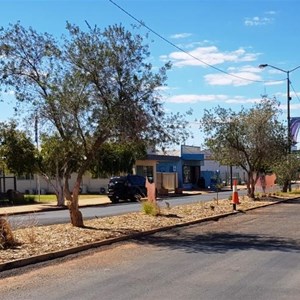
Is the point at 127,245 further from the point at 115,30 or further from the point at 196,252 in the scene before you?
the point at 115,30

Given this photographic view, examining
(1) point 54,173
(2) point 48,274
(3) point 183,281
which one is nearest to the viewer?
(3) point 183,281

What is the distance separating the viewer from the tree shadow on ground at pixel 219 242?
463 inches

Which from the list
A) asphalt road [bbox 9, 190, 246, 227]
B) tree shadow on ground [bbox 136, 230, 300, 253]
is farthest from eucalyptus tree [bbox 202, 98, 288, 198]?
tree shadow on ground [bbox 136, 230, 300, 253]

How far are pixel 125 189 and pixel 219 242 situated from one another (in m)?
24.2

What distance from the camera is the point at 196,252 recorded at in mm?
11367

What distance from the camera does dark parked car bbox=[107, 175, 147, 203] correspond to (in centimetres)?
3634

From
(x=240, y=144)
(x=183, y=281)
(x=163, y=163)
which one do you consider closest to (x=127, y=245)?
(x=183, y=281)

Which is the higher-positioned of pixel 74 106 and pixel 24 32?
pixel 24 32

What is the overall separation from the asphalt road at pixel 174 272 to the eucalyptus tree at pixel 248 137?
15.7 metres

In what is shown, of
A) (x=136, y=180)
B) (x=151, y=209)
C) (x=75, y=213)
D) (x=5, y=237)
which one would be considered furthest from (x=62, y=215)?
(x=136, y=180)

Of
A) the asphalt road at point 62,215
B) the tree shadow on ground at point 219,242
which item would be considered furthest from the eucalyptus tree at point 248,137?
the tree shadow on ground at point 219,242

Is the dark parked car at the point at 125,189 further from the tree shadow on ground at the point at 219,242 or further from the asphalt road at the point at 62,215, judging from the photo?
the tree shadow on ground at the point at 219,242

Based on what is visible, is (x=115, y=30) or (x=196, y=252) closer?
(x=196, y=252)

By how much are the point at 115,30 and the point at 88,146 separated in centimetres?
344
